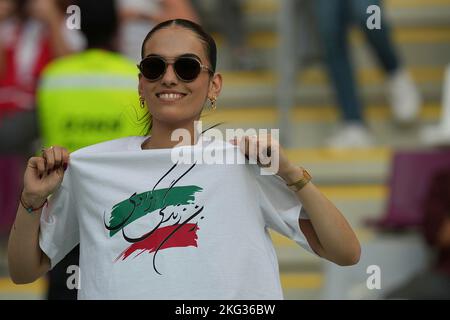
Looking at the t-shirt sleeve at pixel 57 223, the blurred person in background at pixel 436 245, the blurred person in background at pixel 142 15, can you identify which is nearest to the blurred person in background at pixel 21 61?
the blurred person in background at pixel 142 15

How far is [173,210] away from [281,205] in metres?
0.23

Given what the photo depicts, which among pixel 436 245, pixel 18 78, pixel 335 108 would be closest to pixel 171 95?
pixel 436 245

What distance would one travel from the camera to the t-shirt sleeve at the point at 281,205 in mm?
2502

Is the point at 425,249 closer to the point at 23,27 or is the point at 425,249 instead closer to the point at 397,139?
the point at 397,139

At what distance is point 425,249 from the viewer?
17.0 ft

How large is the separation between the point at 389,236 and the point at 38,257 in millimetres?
3015

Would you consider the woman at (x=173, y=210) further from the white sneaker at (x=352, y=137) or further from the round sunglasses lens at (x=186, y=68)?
the white sneaker at (x=352, y=137)

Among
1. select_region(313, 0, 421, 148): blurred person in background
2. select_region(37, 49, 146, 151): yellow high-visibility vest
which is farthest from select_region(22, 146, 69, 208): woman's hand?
select_region(313, 0, 421, 148): blurred person in background

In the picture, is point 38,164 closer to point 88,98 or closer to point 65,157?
point 65,157

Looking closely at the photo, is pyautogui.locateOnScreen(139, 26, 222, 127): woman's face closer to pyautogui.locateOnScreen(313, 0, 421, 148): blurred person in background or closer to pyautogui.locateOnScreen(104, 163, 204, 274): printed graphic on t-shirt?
pyautogui.locateOnScreen(104, 163, 204, 274): printed graphic on t-shirt

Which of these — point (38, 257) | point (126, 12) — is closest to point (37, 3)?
point (126, 12)

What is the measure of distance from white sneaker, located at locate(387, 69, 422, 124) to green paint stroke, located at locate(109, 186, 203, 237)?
12.1 feet

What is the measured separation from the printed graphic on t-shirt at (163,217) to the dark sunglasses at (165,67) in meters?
0.19

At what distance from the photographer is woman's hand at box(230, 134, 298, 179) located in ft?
7.95
